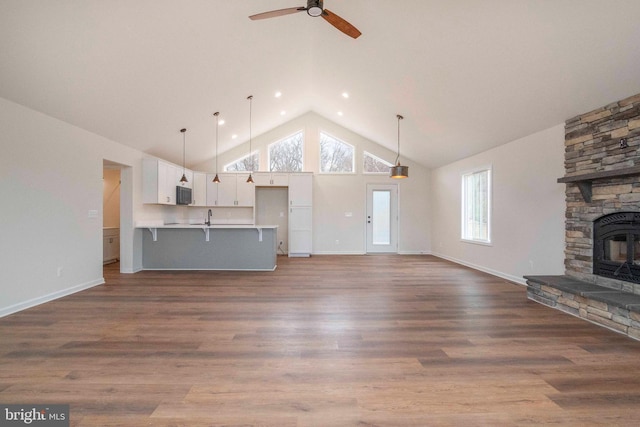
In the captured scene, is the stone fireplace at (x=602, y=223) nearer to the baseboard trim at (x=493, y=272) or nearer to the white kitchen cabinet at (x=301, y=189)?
the baseboard trim at (x=493, y=272)

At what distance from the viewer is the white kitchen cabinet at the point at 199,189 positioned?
8.07 metres

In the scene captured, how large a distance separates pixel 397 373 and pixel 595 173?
3403mm

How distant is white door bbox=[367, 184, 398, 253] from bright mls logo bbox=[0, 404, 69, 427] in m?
7.71

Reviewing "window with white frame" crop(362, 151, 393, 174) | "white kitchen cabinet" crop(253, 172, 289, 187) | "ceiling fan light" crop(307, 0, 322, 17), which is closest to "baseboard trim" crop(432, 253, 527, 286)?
"window with white frame" crop(362, 151, 393, 174)

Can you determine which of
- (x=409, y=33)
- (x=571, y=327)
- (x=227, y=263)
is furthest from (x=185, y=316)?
(x=409, y=33)

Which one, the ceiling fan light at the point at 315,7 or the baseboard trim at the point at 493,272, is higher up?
the ceiling fan light at the point at 315,7

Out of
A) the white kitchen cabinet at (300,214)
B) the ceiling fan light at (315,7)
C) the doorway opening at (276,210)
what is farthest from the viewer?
the doorway opening at (276,210)

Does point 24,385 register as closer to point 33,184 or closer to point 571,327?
point 33,184

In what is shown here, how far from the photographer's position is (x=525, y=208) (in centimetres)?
498

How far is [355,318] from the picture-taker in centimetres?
333

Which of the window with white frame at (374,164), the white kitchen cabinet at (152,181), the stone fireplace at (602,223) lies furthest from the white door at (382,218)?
the white kitchen cabinet at (152,181)

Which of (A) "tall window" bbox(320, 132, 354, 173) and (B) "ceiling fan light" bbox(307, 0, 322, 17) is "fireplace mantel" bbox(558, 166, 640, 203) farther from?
(A) "tall window" bbox(320, 132, 354, 173)

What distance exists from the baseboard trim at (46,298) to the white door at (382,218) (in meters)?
6.48

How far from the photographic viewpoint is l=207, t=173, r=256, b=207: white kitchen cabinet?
8.20 m
